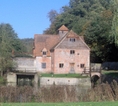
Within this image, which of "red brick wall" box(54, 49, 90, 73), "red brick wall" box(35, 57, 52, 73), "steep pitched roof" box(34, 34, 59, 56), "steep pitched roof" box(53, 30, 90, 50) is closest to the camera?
"red brick wall" box(54, 49, 90, 73)

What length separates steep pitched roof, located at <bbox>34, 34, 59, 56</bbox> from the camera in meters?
53.7

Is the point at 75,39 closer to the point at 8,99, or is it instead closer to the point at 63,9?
the point at 8,99

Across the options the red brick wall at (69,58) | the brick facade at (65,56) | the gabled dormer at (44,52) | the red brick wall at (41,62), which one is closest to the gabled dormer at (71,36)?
the brick facade at (65,56)

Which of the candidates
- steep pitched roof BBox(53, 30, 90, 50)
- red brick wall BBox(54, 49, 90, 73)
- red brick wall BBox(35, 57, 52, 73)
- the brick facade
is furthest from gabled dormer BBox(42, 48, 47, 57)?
steep pitched roof BBox(53, 30, 90, 50)

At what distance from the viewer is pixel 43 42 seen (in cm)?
5506

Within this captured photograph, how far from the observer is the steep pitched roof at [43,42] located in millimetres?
53694

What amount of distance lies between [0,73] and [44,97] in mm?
28904

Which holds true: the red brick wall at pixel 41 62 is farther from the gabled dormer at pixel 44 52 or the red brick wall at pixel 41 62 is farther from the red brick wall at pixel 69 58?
the red brick wall at pixel 69 58

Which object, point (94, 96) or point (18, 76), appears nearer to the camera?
point (94, 96)

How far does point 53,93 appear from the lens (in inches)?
752

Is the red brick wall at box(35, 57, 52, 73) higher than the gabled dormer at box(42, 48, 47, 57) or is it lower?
lower

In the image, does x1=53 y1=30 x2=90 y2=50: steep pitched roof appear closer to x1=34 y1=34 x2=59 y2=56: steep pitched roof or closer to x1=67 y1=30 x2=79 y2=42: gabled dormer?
x1=67 y1=30 x2=79 y2=42: gabled dormer

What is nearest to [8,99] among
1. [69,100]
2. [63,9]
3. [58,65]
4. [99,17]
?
[69,100]

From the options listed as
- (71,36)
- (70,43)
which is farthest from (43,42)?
(71,36)
